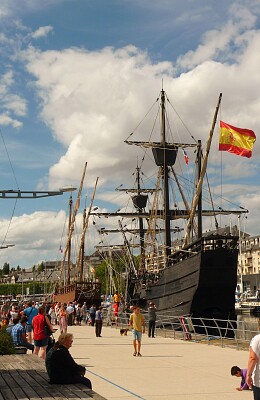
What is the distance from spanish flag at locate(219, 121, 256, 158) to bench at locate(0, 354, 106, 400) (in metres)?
18.7

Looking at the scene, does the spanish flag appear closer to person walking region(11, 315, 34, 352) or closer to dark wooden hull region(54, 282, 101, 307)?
person walking region(11, 315, 34, 352)

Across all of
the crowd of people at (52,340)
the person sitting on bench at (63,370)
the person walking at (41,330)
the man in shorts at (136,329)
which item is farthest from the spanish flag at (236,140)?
the person sitting on bench at (63,370)

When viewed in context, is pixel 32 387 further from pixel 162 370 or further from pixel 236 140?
pixel 236 140

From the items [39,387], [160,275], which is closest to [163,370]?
[39,387]

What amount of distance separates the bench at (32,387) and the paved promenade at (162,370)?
144cm

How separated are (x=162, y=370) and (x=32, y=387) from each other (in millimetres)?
6545

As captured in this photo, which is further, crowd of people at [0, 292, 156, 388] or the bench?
crowd of people at [0, 292, 156, 388]

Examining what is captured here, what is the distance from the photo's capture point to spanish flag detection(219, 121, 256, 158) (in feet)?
93.0

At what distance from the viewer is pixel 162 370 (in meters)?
14.6

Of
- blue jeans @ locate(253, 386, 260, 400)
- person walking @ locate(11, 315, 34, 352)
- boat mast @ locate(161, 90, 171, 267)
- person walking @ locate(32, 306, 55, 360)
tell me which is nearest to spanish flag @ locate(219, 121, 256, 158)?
boat mast @ locate(161, 90, 171, 267)

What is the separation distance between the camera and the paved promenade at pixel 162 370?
36.9 ft

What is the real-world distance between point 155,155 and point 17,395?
126ft

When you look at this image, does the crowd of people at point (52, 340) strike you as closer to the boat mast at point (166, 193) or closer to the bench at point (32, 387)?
the bench at point (32, 387)

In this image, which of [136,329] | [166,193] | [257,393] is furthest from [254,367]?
[166,193]
